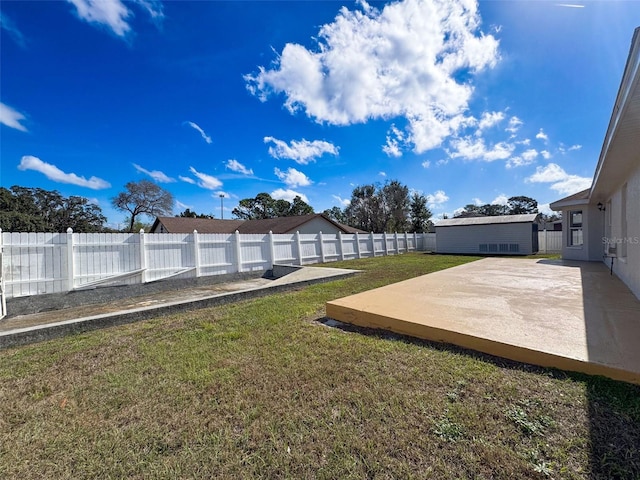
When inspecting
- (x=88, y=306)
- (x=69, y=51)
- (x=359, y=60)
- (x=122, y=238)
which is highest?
(x=359, y=60)

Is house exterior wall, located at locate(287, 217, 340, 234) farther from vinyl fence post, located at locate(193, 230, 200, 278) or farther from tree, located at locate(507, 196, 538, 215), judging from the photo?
tree, located at locate(507, 196, 538, 215)

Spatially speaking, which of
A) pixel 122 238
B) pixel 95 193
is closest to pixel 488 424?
pixel 122 238

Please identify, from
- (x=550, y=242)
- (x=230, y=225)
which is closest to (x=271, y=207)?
(x=230, y=225)

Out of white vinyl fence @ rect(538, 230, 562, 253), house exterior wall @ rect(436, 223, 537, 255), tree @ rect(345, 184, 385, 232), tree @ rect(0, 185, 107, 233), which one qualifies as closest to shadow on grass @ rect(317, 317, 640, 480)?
house exterior wall @ rect(436, 223, 537, 255)

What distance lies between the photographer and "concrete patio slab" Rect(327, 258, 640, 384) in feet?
8.01

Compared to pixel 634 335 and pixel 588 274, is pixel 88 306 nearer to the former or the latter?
pixel 634 335

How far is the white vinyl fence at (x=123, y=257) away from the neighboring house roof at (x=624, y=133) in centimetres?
961

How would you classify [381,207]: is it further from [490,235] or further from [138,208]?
[138,208]

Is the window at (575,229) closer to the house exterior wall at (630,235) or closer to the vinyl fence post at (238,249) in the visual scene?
the house exterior wall at (630,235)

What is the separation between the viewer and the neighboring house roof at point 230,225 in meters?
22.6

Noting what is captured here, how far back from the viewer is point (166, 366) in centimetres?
290

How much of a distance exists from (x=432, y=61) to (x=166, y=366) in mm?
11013

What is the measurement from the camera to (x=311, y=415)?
1.97 metres

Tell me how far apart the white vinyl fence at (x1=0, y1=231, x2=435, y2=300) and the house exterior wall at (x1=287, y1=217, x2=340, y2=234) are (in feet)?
33.4
